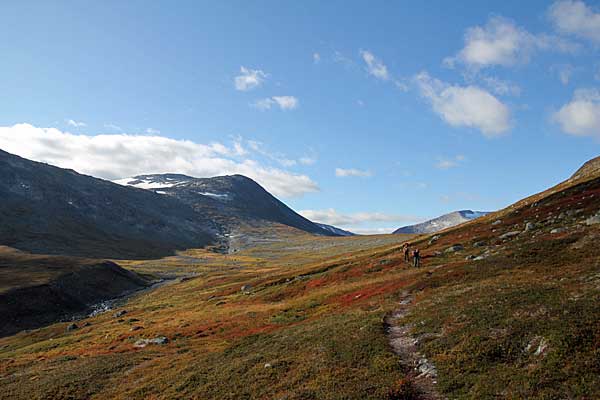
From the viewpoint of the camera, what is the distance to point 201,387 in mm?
27438

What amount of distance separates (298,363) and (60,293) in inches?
3873

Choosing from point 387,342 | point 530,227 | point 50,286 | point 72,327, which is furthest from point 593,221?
point 50,286

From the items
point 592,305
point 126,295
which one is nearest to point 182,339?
point 592,305

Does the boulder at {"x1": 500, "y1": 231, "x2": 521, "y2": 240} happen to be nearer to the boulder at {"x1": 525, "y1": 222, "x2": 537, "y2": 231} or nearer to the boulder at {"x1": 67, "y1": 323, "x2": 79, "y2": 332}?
the boulder at {"x1": 525, "y1": 222, "x2": 537, "y2": 231}

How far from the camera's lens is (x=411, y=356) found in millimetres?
25281

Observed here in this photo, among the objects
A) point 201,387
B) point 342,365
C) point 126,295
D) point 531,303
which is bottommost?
point 126,295

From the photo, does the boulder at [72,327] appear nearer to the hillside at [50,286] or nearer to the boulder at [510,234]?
the hillside at [50,286]

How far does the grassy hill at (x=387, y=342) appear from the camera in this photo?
20344 mm

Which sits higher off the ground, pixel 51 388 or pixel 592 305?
pixel 592 305

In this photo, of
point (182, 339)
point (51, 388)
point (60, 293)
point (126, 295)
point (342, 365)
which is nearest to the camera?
point (342, 365)

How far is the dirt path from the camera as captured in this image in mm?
20505

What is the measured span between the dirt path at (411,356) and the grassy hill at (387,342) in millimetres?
408

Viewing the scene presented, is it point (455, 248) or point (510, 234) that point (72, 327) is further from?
point (510, 234)

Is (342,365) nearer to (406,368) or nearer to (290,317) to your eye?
(406,368)
